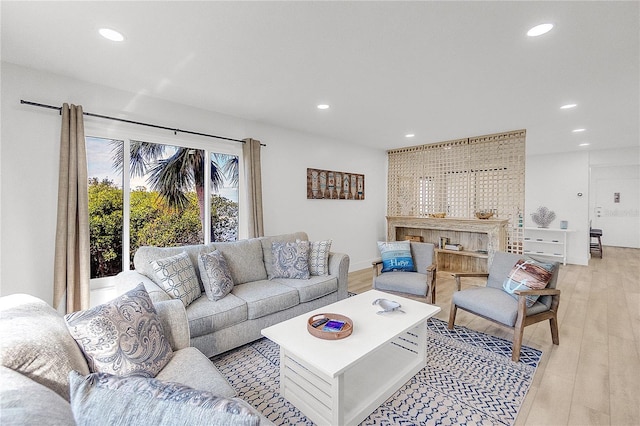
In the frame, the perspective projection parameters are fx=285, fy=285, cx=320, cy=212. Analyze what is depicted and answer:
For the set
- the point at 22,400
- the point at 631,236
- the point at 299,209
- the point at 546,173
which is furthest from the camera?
the point at 631,236

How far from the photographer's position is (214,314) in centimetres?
231

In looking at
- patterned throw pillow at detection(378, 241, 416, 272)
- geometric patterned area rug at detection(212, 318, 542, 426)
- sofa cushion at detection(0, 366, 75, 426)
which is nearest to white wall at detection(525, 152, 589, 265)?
patterned throw pillow at detection(378, 241, 416, 272)

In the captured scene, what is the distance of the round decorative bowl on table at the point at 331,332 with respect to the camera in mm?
1856

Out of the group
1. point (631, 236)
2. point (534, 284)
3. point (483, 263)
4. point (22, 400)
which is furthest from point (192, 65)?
point (631, 236)

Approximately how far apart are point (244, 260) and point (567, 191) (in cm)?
704

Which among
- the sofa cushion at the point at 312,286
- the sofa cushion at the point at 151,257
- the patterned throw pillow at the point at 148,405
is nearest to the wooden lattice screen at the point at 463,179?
the sofa cushion at the point at 312,286

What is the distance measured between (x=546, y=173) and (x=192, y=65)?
744 centimetres

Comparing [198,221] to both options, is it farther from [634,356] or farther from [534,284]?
[634,356]

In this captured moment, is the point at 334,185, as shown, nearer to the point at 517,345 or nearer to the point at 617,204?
the point at 517,345

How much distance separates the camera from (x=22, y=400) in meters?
0.71

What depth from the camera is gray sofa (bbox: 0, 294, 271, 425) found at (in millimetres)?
687

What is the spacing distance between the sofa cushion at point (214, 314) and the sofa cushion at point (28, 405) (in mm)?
1417

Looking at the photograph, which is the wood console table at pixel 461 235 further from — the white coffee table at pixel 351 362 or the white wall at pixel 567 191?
the white coffee table at pixel 351 362

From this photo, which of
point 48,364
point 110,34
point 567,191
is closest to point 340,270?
point 48,364
